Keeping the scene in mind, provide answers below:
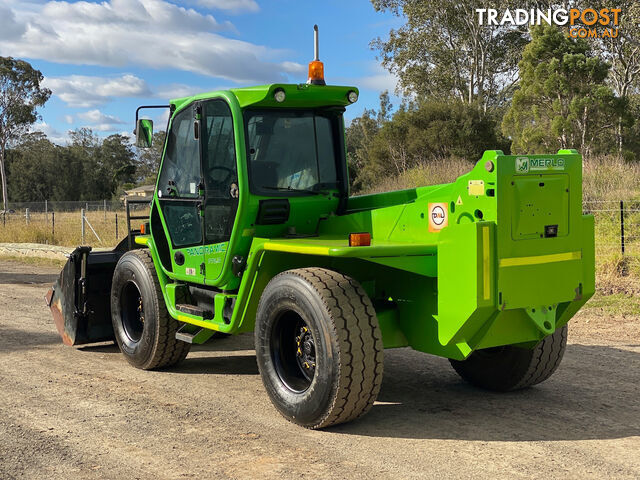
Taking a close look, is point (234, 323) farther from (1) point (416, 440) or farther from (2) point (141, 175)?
(2) point (141, 175)

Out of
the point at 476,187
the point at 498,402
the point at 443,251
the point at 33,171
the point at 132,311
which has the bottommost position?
the point at 498,402

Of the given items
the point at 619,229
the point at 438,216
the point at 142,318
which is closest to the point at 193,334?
the point at 142,318

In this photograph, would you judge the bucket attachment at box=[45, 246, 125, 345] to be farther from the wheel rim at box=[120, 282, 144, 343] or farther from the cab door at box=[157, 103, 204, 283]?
the cab door at box=[157, 103, 204, 283]

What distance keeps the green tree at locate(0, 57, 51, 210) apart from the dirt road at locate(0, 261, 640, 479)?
5039 cm

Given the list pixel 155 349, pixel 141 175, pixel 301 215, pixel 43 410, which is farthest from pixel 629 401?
pixel 141 175

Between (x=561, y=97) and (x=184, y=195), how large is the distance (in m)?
25.7

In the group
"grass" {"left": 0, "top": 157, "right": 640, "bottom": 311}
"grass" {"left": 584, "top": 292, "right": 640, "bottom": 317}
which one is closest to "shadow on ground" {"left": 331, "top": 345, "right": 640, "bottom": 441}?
"grass" {"left": 584, "top": 292, "right": 640, "bottom": 317}

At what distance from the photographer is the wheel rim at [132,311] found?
683 centimetres

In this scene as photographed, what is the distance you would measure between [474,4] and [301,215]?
34.2 m

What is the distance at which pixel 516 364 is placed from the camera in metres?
5.43

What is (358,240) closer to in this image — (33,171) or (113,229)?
(113,229)

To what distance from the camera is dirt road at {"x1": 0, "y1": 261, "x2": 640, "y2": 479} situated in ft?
13.4

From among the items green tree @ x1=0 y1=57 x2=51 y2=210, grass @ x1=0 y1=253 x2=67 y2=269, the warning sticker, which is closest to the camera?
the warning sticker

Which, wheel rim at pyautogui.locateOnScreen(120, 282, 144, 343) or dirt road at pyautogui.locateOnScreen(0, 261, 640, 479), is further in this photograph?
wheel rim at pyautogui.locateOnScreen(120, 282, 144, 343)
